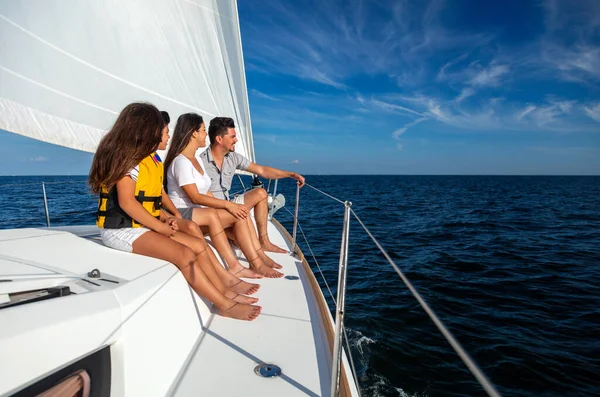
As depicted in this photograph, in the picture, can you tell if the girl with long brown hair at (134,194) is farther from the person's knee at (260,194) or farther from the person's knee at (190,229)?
the person's knee at (260,194)

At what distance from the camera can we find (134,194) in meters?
1.79

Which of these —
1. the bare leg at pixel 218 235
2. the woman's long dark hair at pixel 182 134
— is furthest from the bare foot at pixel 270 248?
the woman's long dark hair at pixel 182 134

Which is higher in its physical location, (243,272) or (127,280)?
(127,280)

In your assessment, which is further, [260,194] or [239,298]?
[260,194]

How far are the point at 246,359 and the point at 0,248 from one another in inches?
44.2

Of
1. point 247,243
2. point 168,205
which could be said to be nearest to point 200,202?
point 168,205

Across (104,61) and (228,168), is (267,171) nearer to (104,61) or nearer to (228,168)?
(228,168)

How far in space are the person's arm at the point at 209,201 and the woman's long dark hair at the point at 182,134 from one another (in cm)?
26

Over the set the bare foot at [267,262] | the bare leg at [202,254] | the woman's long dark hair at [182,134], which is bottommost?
the bare foot at [267,262]

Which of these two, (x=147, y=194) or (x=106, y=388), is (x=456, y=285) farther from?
(x=106, y=388)

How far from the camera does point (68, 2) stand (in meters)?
2.46

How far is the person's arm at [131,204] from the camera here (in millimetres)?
1731

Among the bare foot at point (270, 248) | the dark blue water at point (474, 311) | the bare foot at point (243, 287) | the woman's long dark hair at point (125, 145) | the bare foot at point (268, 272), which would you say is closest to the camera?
the woman's long dark hair at point (125, 145)

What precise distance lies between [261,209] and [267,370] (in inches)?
70.4
